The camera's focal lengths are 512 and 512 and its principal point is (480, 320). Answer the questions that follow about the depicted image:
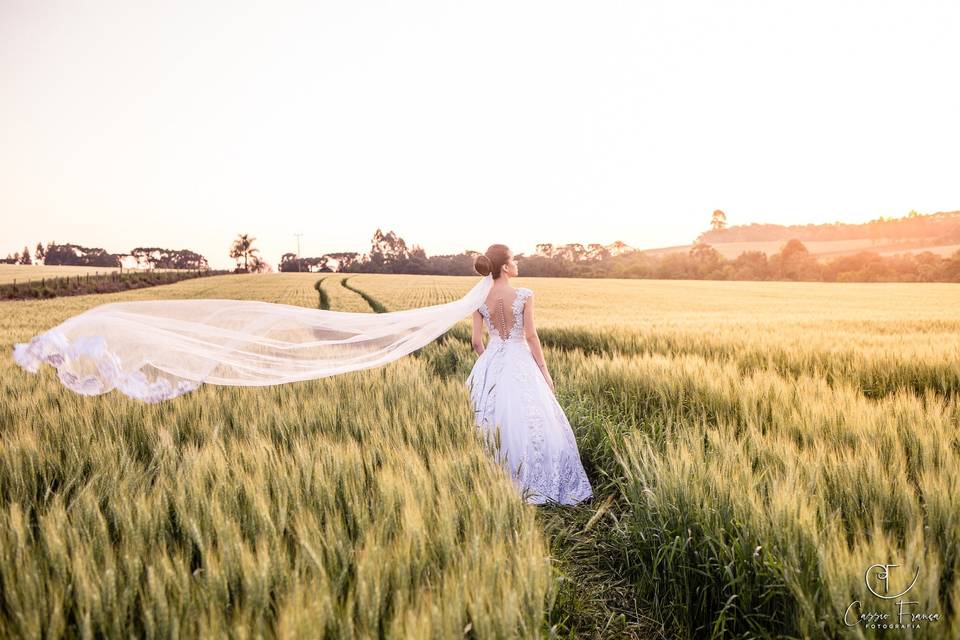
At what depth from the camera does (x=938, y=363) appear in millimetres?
6285

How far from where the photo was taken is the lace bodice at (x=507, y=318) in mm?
4676

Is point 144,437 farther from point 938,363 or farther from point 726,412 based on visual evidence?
point 938,363

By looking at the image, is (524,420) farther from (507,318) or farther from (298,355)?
(298,355)

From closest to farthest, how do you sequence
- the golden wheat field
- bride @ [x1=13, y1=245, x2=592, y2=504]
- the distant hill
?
the golden wheat field
bride @ [x1=13, y1=245, x2=592, y2=504]
the distant hill

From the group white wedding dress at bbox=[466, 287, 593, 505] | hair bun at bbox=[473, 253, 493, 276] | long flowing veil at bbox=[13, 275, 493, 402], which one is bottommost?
white wedding dress at bbox=[466, 287, 593, 505]

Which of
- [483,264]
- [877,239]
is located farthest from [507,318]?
[877,239]

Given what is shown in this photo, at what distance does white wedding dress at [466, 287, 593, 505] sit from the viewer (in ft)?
13.7

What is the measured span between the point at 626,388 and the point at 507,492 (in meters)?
4.04

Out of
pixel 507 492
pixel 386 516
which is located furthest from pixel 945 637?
pixel 386 516

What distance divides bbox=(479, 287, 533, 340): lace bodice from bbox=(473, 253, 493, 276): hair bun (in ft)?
0.98

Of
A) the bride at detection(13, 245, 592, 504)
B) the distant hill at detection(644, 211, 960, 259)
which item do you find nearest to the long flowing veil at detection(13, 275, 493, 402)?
the bride at detection(13, 245, 592, 504)

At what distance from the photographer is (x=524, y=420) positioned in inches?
173

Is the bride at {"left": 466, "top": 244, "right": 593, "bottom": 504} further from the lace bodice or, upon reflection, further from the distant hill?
the distant hill

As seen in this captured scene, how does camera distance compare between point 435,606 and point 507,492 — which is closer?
point 435,606
